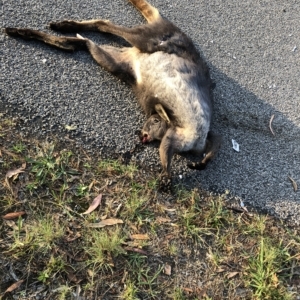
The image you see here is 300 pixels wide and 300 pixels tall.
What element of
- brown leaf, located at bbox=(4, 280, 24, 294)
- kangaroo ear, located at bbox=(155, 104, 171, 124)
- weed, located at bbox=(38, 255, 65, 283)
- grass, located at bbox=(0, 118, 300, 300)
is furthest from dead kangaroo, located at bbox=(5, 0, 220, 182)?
brown leaf, located at bbox=(4, 280, 24, 294)

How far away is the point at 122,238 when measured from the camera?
3543mm

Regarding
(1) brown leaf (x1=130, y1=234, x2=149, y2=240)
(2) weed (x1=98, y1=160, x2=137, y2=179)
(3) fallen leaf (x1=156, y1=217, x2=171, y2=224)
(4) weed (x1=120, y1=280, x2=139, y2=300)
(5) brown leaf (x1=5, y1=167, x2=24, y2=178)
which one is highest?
(2) weed (x1=98, y1=160, x2=137, y2=179)

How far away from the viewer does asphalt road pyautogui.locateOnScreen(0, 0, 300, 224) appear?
4.07 m

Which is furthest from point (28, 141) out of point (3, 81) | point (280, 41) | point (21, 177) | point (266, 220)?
point (280, 41)

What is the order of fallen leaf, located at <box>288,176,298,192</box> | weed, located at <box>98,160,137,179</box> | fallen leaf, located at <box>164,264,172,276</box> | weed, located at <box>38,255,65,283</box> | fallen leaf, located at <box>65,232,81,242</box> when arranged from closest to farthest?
1. weed, located at <box>38,255,65,283</box>
2. fallen leaf, located at <box>65,232,81,242</box>
3. fallen leaf, located at <box>164,264,172,276</box>
4. weed, located at <box>98,160,137,179</box>
5. fallen leaf, located at <box>288,176,298,192</box>

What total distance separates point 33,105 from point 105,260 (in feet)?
4.98

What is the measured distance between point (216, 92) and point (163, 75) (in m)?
0.69

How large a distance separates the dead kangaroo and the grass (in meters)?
0.48

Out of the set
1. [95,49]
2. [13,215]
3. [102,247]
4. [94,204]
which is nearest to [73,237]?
[102,247]

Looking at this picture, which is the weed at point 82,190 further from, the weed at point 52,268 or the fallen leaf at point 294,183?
the fallen leaf at point 294,183

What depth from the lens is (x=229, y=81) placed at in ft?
16.0

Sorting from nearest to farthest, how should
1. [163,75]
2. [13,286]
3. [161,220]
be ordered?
→ [13,286] → [161,220] → [163,75]

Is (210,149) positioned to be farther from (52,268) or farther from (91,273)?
(52,268)

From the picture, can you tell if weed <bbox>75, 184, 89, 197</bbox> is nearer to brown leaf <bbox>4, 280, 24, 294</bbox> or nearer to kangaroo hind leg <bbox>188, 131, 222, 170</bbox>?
brown leaf <bbox>4, 280, 24, 294</bbox>
